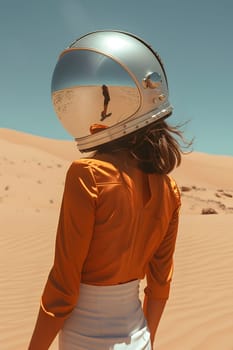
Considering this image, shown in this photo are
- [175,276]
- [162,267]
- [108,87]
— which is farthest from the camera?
[175,276]

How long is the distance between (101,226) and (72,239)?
10 centimetres

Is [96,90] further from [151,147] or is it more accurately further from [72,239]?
[72,239]

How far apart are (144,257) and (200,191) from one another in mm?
22873

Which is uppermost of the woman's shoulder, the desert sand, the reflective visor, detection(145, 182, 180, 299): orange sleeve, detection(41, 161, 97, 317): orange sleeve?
the reflective visor

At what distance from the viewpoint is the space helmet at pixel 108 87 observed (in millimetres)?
1517

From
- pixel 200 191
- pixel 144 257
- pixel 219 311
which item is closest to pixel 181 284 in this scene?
pixel 219 311

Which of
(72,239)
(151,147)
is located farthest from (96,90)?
(72,239)

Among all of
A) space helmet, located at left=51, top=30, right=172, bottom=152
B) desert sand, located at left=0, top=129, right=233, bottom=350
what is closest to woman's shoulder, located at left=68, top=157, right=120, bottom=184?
space helmet, located at left=51, top=30, right=172, bottom=152

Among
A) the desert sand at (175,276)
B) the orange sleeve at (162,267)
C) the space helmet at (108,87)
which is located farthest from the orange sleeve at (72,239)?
the desert sand at (175,276)

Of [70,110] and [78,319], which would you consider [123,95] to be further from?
[78,319]

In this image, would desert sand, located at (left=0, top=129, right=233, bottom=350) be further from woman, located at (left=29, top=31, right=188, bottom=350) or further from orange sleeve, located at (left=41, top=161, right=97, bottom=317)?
orange sleeve, located at (left=41, top=161, right=97, bottom=317)

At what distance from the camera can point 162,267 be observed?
1.82 metres

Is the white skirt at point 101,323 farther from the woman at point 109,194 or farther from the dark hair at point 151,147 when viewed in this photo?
the dark hair at point 151,147

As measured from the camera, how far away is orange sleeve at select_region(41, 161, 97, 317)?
4.56 ft
